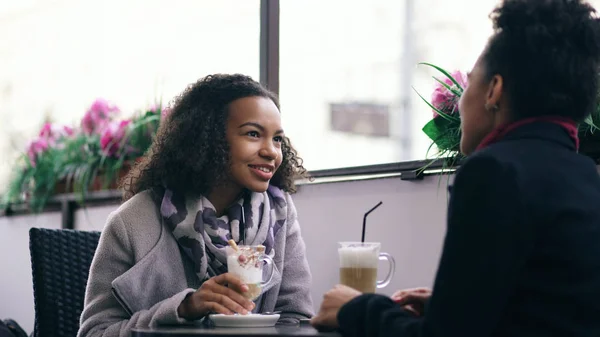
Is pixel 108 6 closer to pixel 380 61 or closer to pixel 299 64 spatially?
pixel 299 64

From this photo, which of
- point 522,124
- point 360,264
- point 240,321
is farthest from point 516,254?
point 240,321

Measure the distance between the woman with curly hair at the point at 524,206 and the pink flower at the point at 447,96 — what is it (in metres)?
0.90

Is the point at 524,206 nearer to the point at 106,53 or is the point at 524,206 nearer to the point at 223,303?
the point at 223,303

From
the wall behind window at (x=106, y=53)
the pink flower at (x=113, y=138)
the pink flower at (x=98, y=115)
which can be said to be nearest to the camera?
the wall behind window at (x=106, y=53)

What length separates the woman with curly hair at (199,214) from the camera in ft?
6.67

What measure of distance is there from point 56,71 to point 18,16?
19.0 inches

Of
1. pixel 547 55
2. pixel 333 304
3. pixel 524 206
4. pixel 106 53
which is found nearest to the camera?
pixel 524 206

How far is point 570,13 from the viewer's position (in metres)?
1.36

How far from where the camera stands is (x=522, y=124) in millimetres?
1361

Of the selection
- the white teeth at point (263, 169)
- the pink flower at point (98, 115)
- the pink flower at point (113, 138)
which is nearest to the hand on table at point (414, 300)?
the white teeth at point (263, 169)

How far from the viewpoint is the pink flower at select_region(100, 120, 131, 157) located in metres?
3.59

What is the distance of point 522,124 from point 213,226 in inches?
38.3

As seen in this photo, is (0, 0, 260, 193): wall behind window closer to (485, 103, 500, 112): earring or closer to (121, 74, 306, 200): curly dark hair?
(121, 74, 306, 200): curly dark hair

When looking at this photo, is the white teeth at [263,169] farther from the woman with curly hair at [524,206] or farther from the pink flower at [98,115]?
the pink flower at [98,115]
